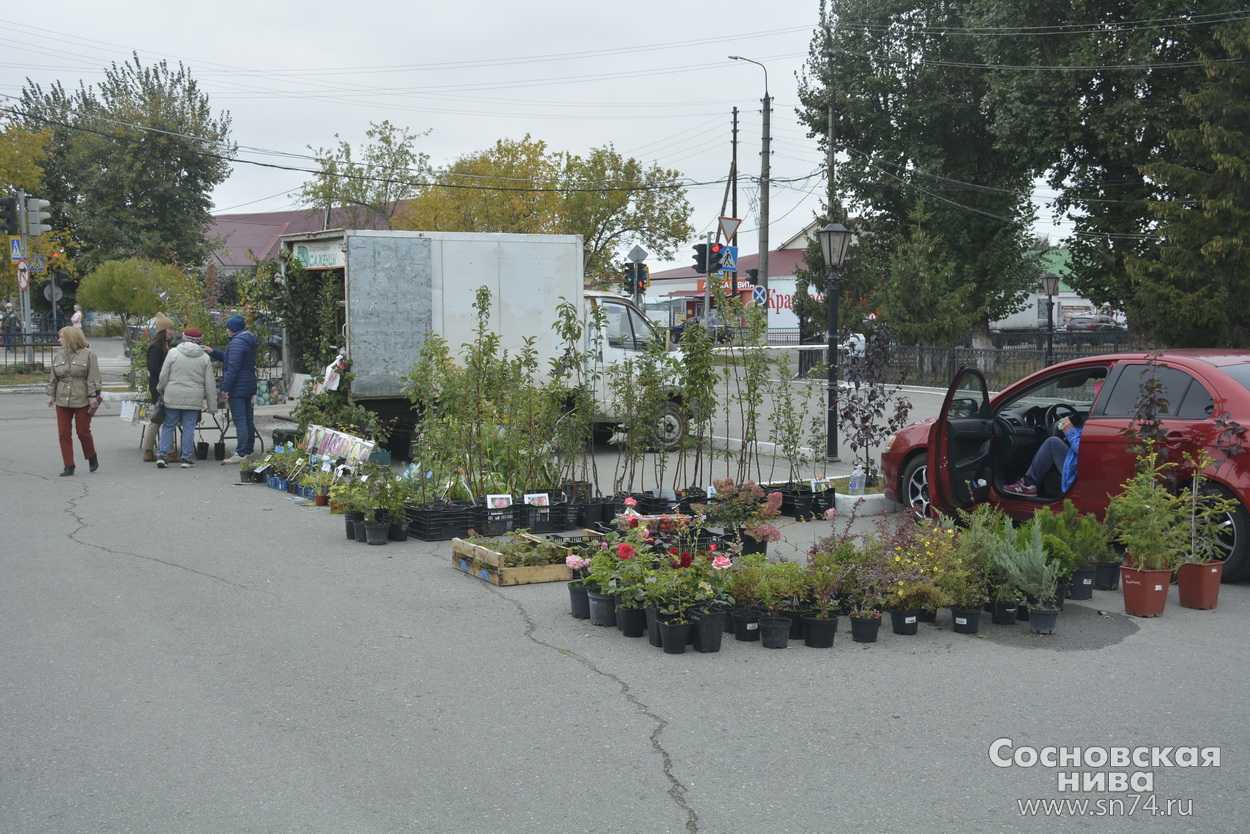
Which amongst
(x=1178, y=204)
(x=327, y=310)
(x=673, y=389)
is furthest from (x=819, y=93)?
(x=673, y=389)

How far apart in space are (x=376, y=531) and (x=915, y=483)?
516 cm

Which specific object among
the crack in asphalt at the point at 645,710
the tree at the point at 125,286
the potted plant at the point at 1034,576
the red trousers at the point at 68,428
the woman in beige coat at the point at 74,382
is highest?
the tree at the point at 125,286

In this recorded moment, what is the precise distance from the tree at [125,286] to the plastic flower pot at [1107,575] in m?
47.4

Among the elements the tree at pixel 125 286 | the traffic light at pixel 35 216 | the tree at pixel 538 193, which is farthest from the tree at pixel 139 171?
the traffic light at pixel 35 216

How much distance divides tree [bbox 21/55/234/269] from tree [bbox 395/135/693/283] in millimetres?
14459

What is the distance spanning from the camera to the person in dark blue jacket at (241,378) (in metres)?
15.3

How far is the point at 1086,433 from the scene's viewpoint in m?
9.44

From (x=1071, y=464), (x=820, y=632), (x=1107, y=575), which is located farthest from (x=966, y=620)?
(x=1071, y=464)

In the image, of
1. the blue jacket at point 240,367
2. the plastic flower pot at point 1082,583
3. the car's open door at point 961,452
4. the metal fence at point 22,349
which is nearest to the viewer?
the plastic flower pot at point 1082,583

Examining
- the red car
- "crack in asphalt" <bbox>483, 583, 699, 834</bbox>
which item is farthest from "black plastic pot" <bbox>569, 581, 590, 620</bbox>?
the red car

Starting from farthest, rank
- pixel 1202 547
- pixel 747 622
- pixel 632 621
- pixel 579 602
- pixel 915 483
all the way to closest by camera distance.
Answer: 1. pixel 915 483
2. pixel 1202 547
3. pixel 579 602
4. pixel 632 621
5. pixel 747 622

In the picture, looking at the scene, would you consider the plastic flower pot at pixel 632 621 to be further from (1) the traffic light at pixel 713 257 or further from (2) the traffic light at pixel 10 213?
(2) the traffic light at pixel 10 213

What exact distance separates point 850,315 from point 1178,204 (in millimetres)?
11494

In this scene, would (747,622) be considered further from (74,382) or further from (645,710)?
(74,382)
